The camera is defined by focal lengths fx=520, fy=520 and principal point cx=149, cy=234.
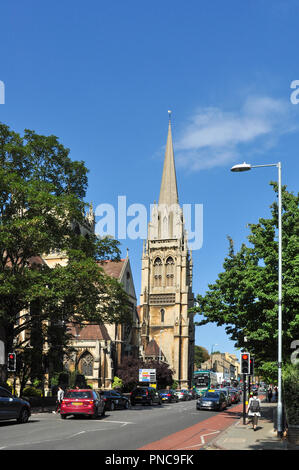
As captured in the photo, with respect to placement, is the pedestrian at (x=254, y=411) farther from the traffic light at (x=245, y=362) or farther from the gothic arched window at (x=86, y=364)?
the gothic arched window at (x=86, y=364)

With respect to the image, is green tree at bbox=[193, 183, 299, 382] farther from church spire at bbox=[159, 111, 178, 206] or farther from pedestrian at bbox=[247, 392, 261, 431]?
church spire at bbox=[159, 111, 178, 206]

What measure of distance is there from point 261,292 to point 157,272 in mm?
78016

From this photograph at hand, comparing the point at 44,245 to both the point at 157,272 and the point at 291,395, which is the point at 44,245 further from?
the point at 157,272

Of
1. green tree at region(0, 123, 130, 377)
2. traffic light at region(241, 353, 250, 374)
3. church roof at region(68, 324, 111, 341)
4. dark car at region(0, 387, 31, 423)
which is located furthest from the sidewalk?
church roof at region(68, 324, 111, 341)

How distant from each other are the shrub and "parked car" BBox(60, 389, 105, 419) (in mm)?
10085

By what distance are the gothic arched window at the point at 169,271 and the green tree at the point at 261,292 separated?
70469 mm

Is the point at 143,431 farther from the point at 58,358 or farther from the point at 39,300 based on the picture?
the point at 58,358

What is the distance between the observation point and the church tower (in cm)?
9394

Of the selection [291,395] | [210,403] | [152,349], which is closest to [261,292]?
[291,395]

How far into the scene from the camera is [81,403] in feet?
78.4

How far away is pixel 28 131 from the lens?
106 ft

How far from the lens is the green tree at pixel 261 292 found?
75.5 feet

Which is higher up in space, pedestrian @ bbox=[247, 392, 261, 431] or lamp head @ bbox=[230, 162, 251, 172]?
lamp head @ bbox=[230, 162, 251, 172]
